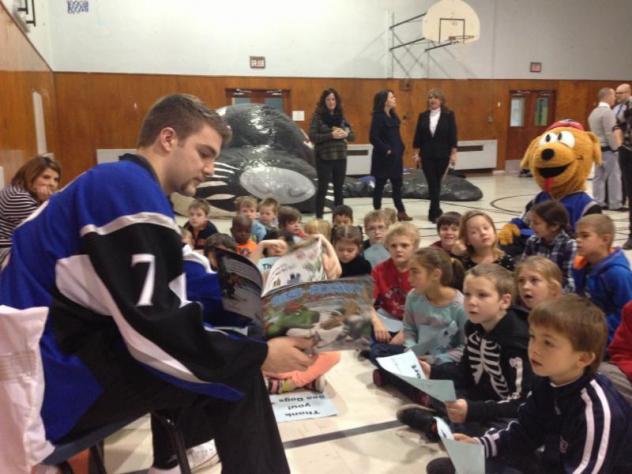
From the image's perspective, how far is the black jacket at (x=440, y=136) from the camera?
7.57 meters

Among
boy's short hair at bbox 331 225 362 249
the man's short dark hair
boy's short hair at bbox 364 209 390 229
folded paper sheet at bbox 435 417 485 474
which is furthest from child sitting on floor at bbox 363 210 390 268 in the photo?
the man's short dark hair

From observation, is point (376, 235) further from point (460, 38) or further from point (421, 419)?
point (460, 38)

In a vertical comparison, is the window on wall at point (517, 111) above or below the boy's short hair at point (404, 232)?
above

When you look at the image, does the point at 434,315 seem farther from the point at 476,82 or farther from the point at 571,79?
the point at 571,79

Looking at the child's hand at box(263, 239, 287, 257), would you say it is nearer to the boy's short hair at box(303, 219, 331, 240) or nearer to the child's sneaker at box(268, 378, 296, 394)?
the child's sneaker at box(268, 378, 296, 394)

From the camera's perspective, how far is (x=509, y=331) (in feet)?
7.61

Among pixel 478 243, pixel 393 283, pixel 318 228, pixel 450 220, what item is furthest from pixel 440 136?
pixel 393 283

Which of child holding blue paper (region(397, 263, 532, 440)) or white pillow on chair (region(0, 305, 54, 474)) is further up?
white pillow on chair (region(0, 305, 54, 474))

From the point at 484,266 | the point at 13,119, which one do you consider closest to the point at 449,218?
the point at 484,266

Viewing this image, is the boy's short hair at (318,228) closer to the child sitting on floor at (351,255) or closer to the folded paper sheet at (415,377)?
the child sitting on floor at (351,255)

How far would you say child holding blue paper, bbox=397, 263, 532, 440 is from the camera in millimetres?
2250

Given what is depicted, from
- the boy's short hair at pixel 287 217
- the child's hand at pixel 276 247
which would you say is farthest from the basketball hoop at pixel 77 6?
the child's hand at pixel 276 247

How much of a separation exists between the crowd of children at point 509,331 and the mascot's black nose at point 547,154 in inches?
35.7

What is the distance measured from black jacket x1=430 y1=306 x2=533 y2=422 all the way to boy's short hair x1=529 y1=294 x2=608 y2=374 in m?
0.52
